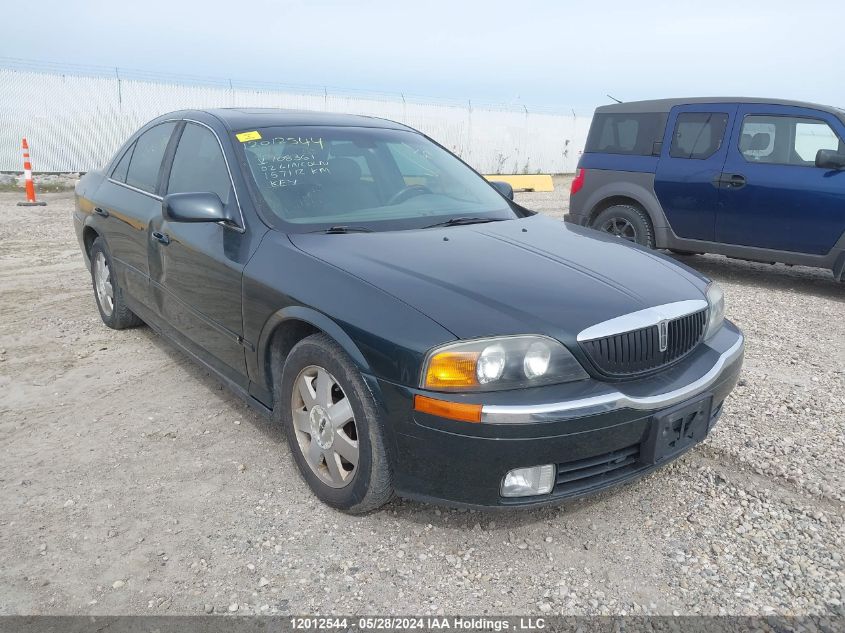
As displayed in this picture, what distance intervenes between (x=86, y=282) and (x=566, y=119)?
2546cm

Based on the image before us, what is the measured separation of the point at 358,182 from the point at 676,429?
190 cm

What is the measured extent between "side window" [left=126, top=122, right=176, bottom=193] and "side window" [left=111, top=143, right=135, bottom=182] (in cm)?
6

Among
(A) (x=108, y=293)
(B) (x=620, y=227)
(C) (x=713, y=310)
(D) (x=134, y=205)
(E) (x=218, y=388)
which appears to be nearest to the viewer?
(C) (x=713, y=310)

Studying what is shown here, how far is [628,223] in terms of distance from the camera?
7516mm

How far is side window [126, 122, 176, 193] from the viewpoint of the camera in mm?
4105

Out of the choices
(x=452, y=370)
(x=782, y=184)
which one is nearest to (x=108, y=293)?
(x=452, y=370)

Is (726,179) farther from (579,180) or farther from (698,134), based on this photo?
(579,180)

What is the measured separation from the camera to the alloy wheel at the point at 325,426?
103 inches

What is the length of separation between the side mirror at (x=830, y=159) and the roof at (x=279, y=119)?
4402 mm

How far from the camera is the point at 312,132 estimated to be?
3.57m

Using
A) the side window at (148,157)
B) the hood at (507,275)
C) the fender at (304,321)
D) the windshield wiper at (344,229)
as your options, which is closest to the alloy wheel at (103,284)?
the side window at (148,157)

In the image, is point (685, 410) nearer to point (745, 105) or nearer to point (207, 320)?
point (207, 320)

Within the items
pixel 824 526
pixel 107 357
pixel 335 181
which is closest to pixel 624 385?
pixel 824 526

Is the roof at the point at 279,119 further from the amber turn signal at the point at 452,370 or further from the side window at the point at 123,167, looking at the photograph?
the amber turn signal at the point at 452,370
